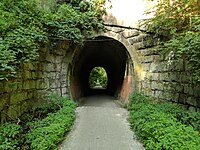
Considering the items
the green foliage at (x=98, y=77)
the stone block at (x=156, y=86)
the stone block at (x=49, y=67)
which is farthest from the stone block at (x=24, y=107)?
the green foliage at (x=98, y=77)

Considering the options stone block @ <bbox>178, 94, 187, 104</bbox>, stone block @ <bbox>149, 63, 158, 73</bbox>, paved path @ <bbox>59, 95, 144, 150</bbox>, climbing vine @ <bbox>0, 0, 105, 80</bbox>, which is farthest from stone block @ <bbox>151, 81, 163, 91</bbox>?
climbing vine @ <bbox>0, 0, 105, 80</bbox>

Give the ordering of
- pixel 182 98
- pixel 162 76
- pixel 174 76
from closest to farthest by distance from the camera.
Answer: pixel 182 98
pixel 174 76
pixel 162 76

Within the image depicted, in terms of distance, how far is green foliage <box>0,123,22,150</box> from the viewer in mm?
3264

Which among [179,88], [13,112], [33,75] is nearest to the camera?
[13,112]

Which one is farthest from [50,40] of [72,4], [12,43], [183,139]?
[183,139]

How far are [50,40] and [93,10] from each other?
2.12 meters

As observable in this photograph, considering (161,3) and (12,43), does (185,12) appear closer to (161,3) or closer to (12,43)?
(161,3)

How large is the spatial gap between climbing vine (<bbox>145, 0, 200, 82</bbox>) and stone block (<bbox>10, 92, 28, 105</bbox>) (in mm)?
3714

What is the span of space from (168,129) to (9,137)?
2.79 metres

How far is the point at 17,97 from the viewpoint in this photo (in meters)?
4.82

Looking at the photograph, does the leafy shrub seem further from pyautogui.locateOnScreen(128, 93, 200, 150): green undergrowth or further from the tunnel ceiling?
the tunnel ceiling

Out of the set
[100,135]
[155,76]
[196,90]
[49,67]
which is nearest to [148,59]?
[155,76]

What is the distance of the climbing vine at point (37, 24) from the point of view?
4.30 m

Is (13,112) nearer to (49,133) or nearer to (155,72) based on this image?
(49,133)
